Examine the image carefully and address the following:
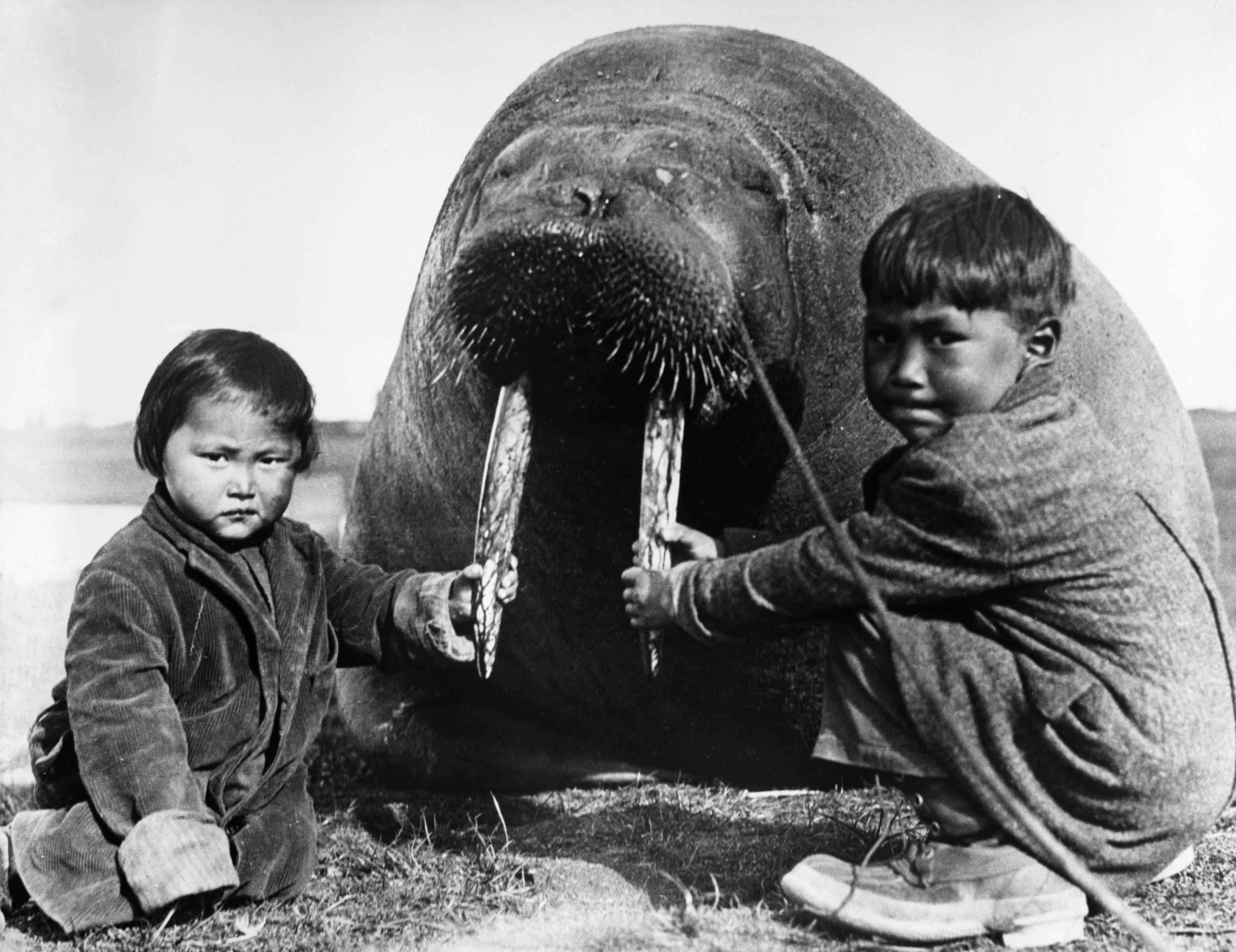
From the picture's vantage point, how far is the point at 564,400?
411cm

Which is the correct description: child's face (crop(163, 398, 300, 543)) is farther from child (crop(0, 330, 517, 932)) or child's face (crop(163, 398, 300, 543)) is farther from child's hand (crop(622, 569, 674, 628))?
child's hand (crop(622, 569, 674, 628))

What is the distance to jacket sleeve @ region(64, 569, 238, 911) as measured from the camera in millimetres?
3393

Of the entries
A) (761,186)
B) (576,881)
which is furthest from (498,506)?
(761,186)

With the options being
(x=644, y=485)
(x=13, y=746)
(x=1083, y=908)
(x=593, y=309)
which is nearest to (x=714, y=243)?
(x=593, y=309)

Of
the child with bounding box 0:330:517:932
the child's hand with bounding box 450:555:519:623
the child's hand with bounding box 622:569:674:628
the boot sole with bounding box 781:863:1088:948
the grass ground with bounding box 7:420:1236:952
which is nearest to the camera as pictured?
the boot sole with bounding box 781:863:1088:948

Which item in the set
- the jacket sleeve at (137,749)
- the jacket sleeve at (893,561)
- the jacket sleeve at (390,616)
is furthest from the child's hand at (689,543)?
the jacket sleeve at (137,749)

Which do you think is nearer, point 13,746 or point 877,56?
point 877,56

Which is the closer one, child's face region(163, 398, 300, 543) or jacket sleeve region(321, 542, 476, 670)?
child's face region(163, 398, 300, 543)

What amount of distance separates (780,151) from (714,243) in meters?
0.64

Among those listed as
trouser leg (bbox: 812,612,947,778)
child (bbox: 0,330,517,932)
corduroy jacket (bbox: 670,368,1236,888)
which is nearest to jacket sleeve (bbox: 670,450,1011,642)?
corduroy jacket (bbox: 670,368,1236,888)

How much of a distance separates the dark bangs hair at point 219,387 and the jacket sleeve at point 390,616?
0.42 m

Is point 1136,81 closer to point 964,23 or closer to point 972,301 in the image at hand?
point 964,23

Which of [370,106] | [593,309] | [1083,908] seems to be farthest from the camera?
[370,106]

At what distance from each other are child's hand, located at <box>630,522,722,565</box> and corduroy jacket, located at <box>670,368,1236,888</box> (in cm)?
40
